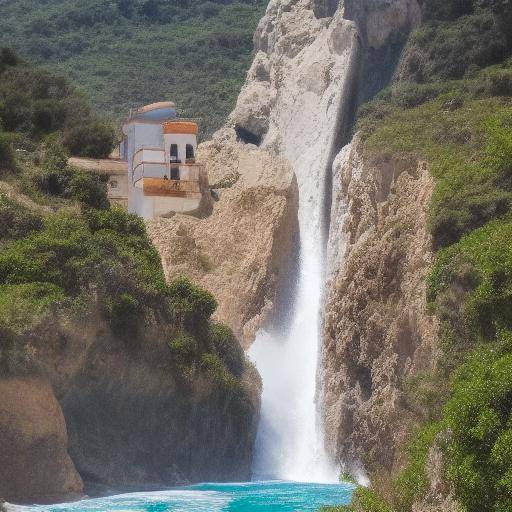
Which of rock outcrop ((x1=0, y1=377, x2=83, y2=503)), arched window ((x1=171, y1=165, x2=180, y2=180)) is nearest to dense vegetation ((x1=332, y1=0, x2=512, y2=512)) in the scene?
rock outcrop ((x1=0, y1=377, x2=83, y2=503))

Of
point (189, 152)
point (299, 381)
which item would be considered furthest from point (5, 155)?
point (189, 152)

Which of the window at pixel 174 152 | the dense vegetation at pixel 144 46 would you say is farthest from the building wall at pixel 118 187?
the dense vegetation at pixel 144 46

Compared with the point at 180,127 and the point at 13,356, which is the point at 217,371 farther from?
the point at 180,127

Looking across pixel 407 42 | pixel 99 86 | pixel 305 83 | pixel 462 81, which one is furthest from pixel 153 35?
pixel 462 81

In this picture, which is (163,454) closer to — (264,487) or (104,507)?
(264,487)

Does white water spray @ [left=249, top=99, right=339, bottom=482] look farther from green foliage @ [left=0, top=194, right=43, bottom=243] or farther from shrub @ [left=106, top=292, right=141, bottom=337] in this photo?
green foliage @ [left=0, top=194, right=43, bottom=243]

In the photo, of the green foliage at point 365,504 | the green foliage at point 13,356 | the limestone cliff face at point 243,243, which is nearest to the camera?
the green foliage at point 365,504

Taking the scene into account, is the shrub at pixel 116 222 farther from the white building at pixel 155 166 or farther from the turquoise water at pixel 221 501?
the white building at pixel 155 166
